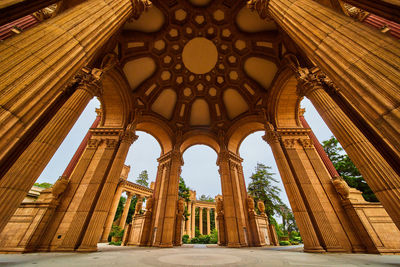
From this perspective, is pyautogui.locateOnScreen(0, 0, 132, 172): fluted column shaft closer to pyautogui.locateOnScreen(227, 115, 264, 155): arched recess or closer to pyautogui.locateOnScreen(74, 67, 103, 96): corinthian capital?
pyautogui.locateOnScreen(74, 67, 103, 96): corinthian capital

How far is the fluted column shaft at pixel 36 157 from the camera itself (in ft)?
11.8

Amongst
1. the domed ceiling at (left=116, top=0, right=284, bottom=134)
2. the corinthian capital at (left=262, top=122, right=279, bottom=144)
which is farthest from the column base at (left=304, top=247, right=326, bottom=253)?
the domed ceiling at (left=116, top=0, right=284, bottom=134)

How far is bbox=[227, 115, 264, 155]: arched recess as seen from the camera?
13.7 meters

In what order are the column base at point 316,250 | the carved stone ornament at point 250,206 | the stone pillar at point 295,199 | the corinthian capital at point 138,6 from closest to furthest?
1. the corinthian capital at point 138,6
2. the column base at point 316,250
3. the stone pillar at point 295,199
4. the carved stone ornament at point 250,206

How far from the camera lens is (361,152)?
4.77 meters

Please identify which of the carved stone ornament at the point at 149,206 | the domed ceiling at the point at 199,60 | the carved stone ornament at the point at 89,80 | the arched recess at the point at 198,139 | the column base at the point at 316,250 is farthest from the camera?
the arched recess at the point at 198,139

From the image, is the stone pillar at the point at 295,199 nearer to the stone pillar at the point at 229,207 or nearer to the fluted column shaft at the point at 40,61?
the stone pillar at the point at 229,207

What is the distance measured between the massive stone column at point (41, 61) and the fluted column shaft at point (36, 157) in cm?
41

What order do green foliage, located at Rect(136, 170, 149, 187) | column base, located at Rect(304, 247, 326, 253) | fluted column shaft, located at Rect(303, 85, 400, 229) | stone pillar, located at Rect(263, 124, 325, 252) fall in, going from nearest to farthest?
1. fluted column shaft, located at Rect(303, 85, 400, 229)
2. column base, located at Rect(304, 247, 326, 253)
3. stone pillar, located at Rect(263, 124, 325, 252)
4. green foliage, located at Rect(136, 170, 149, 187)

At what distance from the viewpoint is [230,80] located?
1391cm

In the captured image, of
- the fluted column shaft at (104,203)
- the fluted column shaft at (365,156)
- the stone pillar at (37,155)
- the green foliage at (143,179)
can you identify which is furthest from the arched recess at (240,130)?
the green foliage at (143,179)

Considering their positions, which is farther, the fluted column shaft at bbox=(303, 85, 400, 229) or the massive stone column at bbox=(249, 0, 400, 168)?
the fluted column shaft at bbox=(303, 85, 400, 229)

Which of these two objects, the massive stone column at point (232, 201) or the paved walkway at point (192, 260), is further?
the massive stone column at point (232, 201)

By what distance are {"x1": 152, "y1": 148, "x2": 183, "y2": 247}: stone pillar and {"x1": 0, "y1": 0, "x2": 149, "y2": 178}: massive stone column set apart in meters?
8.75
